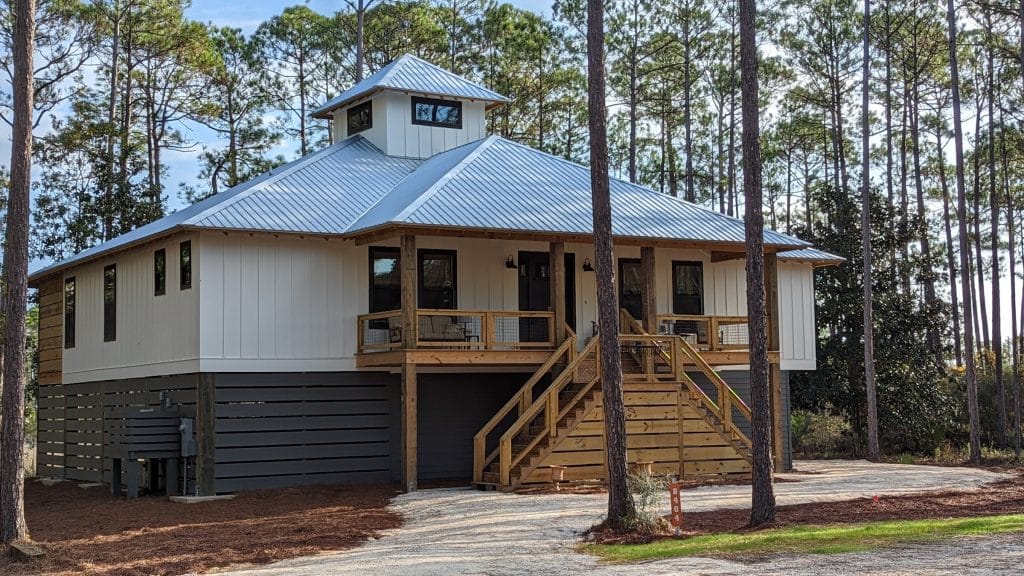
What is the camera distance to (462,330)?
20781mm

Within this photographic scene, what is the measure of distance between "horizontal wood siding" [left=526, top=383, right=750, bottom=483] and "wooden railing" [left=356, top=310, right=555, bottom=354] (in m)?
1.83

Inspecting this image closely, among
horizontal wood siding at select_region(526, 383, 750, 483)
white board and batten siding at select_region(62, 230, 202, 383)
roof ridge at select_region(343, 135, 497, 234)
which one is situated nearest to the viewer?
horizontal wood siding at select_region(526, 383, 750, 483)

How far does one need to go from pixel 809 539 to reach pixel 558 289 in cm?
881

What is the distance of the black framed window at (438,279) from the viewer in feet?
70.7

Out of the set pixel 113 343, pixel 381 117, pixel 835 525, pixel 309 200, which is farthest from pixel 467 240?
pixel 835 525

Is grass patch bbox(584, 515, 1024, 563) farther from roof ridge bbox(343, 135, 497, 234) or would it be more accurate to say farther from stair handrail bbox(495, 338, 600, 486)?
roof ridge bbox(343, 135, 497, 234)

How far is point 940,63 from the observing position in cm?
3694

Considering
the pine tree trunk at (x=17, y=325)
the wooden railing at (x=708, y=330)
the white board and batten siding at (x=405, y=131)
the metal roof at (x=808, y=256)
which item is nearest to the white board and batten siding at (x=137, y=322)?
the pine tree trunk at (x=17, y=325)

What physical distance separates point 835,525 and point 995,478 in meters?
8.84

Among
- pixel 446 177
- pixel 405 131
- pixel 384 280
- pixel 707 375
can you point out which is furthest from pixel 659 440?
pixel 405 131

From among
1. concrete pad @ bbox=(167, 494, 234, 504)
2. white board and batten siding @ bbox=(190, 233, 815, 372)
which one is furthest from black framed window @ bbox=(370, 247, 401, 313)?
concrete pad @ bbox=(167, 494, 234, 504)

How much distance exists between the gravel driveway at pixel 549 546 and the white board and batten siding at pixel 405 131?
30.9 ft

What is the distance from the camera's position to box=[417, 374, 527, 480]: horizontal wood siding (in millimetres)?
21906

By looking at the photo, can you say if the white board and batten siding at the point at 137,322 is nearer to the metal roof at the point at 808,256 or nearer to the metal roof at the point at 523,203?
the metal roof at the point at 523,203
